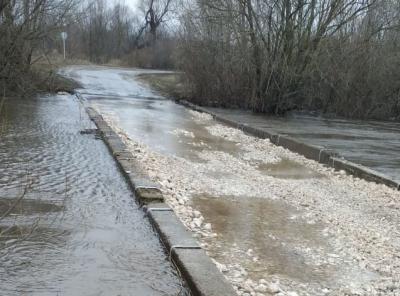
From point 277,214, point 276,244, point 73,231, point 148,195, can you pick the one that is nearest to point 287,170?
point 277,214

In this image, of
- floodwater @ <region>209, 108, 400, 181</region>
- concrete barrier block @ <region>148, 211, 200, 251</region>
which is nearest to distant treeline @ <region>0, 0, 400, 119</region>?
floodwater @ <region>209, 108, 400, 181</region>

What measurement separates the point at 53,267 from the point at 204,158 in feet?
19.8

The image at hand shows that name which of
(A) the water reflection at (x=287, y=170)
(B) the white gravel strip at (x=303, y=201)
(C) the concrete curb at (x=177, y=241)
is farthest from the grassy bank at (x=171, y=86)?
(C) the concrete curb at (x=177, y=241)

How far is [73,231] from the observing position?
527 centimetres

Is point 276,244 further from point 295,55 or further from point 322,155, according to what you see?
point 295,55

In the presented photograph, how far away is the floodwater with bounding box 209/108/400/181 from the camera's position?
35.6 ft

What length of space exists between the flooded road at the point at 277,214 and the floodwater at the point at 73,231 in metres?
0.65

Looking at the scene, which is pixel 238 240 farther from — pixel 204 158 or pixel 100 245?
pixel 204 158

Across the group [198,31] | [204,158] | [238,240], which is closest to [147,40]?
Answer: [198,31]

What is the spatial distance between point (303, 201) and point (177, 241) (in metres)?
2.85

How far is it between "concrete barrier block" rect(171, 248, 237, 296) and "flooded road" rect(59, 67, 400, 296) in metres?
0.24

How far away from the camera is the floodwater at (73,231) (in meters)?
4.16

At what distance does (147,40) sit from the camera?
67.6 metres

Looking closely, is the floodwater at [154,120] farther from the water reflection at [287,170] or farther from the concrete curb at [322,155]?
the water reflection at [287,170]
